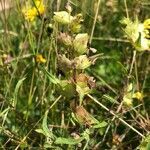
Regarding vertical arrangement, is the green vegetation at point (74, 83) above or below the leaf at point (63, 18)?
below

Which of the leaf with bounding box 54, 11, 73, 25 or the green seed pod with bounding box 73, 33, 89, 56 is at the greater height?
the leaf with bounding box 54, 11, 73, 25

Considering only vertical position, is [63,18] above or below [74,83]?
above

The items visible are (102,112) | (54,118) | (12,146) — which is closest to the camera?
(12,146)

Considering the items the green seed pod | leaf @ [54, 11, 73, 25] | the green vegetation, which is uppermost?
leaf @ [54, 11, 73, 25]

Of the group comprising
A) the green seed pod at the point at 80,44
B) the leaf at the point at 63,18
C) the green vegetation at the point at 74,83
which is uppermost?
the leaf at the point at 63,18

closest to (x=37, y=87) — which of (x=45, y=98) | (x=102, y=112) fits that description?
(x=45, y=98)

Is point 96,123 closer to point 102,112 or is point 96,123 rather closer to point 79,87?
point 79,87

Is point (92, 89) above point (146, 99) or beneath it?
above

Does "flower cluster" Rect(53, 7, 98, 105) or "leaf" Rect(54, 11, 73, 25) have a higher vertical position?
Answer: "leaf" Rect(54, 11, 73, 25)
